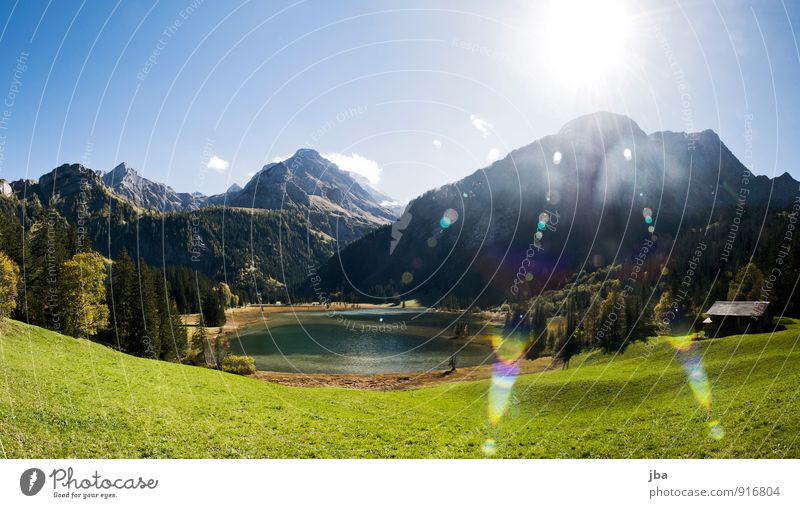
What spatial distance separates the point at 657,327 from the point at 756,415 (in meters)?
65.7

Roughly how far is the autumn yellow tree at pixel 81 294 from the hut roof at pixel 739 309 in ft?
284

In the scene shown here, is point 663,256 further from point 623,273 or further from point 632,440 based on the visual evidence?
point 632,440

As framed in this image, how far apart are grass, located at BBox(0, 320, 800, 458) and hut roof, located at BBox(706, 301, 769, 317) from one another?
66.5 feet

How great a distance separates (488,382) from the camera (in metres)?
48.6

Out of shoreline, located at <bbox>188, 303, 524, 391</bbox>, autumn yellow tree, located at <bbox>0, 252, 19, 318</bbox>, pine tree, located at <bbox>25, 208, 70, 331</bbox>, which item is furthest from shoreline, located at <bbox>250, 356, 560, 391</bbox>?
autumn yellow tree, located at <bbox>0, 252, 19, 318</bbox>

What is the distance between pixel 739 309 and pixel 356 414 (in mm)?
60698

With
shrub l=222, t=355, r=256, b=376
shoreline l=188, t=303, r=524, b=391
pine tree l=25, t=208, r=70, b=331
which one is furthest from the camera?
shrub l=222, t=355, r=256, b=376

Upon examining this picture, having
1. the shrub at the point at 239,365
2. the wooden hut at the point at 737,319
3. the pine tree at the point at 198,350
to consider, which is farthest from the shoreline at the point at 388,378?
Answer: the wooden hut at the point at 737,319

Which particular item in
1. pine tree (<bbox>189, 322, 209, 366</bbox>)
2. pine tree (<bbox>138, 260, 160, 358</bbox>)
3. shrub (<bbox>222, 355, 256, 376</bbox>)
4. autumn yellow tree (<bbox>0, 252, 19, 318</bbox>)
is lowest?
shrub (<bbox>222, 355, 256, 376</bbox>)

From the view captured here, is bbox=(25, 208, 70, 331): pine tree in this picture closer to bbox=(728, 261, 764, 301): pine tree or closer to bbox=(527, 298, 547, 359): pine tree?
bbox=(527, 298, 547, 359): pine tree

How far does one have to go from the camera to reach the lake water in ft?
252

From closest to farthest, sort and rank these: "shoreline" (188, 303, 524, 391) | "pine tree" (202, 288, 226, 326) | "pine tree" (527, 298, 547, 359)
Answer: "shoreline" (188, 303, 524, 391)
"pine tree" (527, 298, 547, 359)
"pine tree" (202, 288, 226, 326)

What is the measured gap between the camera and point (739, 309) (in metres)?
58.6
